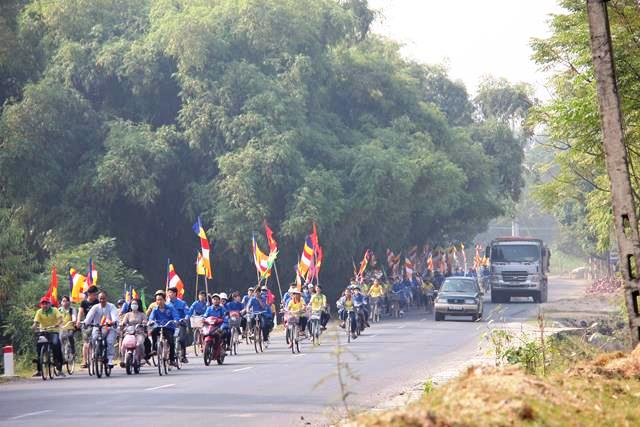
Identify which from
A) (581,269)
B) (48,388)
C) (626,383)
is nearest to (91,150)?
(48,388)

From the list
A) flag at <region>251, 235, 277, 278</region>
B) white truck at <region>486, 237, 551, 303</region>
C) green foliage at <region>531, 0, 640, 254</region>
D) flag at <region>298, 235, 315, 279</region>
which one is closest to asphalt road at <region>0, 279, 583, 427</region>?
Result: green foliage at <region>531, 0, 640, 254</region>

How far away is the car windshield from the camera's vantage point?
149 feet

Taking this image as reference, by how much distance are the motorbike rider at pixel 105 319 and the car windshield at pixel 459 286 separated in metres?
22.1

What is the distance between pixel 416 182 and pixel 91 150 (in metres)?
14.4

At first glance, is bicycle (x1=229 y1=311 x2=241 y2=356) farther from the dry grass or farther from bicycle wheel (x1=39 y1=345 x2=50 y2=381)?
the dry grass

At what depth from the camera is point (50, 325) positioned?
25.5 meters

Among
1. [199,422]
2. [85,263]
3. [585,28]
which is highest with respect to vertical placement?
[585,28]

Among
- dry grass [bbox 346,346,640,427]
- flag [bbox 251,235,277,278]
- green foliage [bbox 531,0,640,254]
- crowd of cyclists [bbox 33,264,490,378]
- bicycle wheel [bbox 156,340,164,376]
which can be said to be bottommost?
dry grass [bbox 346,346,640,427]

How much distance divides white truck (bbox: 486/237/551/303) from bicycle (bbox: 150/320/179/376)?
3541 centimetres

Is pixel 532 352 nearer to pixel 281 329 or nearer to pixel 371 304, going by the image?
pixel 281 329

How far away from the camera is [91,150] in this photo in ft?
153

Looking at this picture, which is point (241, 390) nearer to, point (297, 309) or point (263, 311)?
point (297, 309)

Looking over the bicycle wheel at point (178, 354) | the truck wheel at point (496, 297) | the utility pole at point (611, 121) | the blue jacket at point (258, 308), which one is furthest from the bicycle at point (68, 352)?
the truck wheel at point (496, 297)

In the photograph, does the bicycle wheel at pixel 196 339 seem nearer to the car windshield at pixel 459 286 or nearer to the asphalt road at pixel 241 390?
the asphalt road at pixel 241 390
